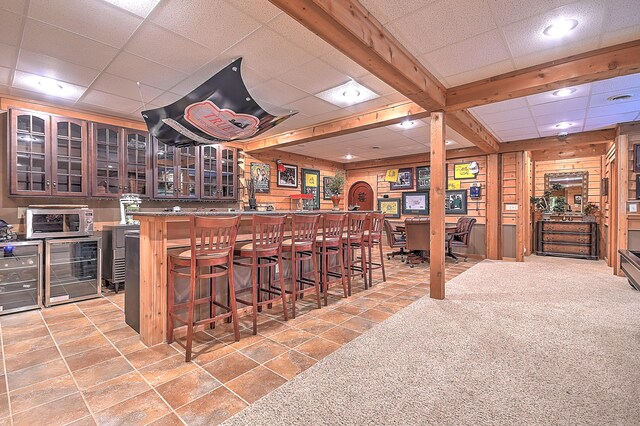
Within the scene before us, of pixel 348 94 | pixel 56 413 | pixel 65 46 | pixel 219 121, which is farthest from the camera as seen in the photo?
pixel 348 94

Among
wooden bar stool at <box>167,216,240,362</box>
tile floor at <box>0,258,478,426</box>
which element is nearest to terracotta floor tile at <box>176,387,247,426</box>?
tile floor at <box>0,258,478,426</box>

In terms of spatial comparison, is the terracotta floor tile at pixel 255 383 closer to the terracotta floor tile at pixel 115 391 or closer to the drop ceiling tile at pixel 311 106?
the terracotta floor tile at pixel 115 391

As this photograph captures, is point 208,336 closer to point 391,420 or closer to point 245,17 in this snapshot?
point 391,420

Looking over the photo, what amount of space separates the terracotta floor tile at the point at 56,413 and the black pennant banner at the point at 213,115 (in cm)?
299

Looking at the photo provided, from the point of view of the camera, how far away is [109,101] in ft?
13.9

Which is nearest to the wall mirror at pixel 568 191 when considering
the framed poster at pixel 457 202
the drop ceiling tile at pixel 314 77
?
the framed poster at pixel 457 202

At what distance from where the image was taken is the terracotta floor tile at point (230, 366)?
213 centimetres

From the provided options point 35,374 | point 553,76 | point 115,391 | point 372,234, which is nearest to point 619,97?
point 553,76

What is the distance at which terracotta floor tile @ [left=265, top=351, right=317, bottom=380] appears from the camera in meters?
2.16

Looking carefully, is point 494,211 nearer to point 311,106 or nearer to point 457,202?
point 457,202

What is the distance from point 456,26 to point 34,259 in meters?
5.19

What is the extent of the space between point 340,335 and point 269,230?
1.23 meters

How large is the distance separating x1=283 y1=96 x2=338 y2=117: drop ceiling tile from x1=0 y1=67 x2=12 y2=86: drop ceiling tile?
3115mm

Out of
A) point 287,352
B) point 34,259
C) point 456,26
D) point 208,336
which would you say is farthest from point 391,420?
point 34,259
